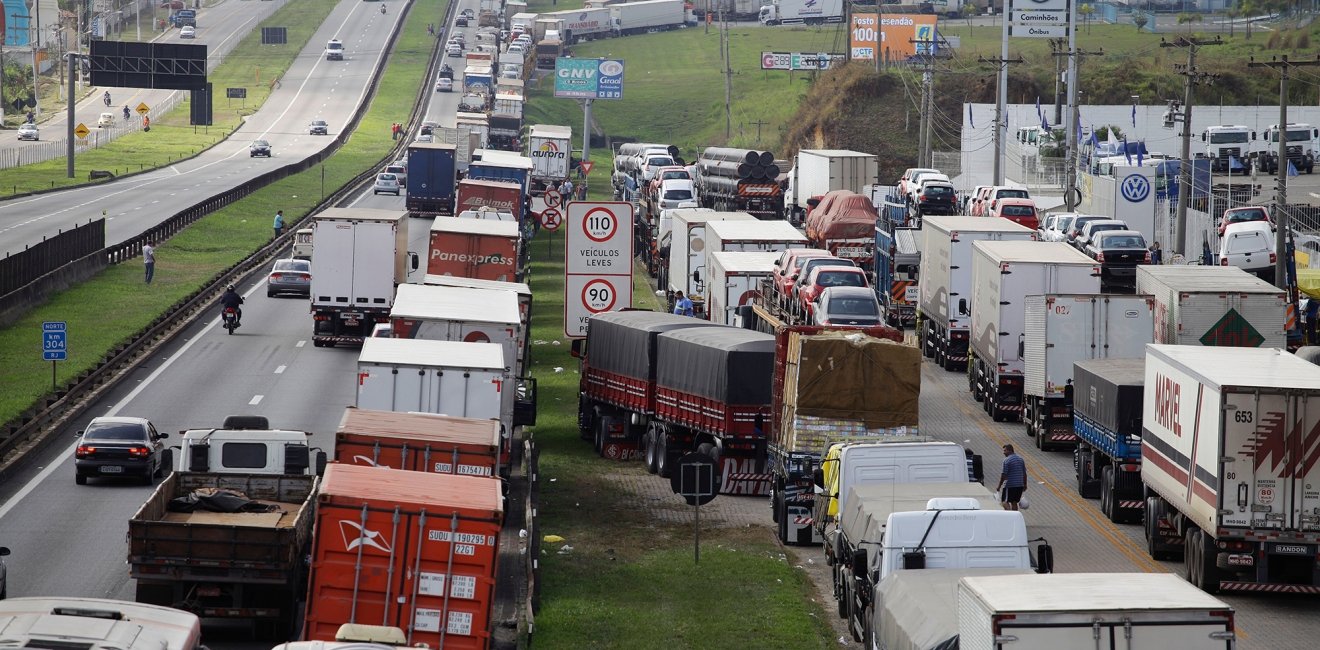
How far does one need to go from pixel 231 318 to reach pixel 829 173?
1190 inches

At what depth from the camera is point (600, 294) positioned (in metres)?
32.5

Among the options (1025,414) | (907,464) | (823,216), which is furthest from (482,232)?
(907,464)

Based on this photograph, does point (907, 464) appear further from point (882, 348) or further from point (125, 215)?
point (125, 215)

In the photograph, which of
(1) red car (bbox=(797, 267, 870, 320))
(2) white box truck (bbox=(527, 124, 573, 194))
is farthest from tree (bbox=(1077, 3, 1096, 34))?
(1) red car (bbox=(797, 267, 870, 320))

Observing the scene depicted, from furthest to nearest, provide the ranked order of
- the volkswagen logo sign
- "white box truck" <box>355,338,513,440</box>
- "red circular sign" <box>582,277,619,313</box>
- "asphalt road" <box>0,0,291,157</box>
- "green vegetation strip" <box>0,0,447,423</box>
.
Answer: "asphalt road" <box>0,0,291,157</box> → the volkswagen logo sign → "green vegetation strip" <box>0,0,447,423</box> → "red circular sign" <box>582,277,619,313</box> → "white box truck" <box>355,338,513,440</box>

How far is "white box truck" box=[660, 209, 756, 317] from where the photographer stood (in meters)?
51.9

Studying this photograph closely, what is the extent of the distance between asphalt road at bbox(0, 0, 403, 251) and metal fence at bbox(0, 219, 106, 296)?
4.36m

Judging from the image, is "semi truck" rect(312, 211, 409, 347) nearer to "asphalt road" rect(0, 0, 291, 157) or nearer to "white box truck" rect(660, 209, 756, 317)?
"white box truck" rect(660, 209, 756, 317)

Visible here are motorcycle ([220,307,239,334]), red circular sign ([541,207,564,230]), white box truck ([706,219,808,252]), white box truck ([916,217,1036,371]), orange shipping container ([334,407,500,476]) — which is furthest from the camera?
red circular sign ([541,207,564,230])

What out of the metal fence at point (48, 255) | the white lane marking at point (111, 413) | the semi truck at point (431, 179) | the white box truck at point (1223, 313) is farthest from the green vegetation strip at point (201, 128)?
the white box truck at point (1223, 313)

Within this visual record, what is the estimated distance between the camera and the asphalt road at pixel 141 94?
132m

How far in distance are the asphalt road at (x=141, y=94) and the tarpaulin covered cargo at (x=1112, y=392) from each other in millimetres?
94571

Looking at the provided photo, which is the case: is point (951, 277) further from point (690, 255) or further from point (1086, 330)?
point (690, 255)

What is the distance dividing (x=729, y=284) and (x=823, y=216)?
13.7 meters
